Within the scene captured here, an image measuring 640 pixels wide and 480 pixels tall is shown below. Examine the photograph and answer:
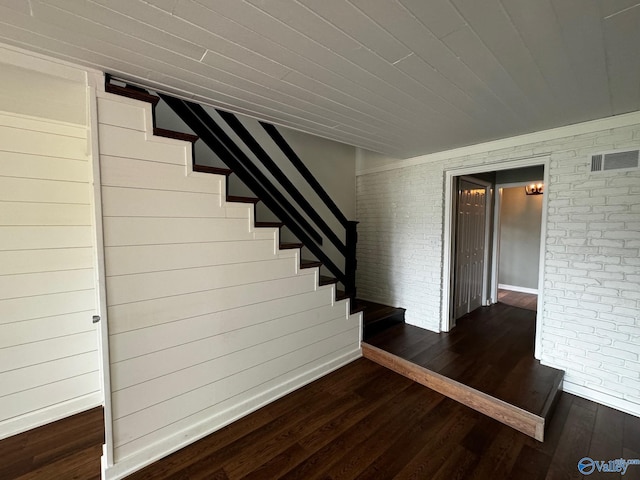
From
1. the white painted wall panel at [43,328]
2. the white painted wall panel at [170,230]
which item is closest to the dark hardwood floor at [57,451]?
the white painted wall panel at [43,328]

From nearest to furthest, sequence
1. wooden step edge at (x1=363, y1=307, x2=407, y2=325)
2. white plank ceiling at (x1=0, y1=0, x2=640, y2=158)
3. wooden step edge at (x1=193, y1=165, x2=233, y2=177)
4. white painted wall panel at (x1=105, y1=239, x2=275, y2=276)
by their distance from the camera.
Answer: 1. white plank ceiling at (x1=0, y1=0, x2=640, y2=158)
2. white painted wall panel at (x1=105, y1=239, x2=275, y2=276)
3. wooden step edge at (x1=193, y1=165, x2=233, y2=177)
4. wooden step edge at (x1=363, y1=307, x2=407, y2=325)

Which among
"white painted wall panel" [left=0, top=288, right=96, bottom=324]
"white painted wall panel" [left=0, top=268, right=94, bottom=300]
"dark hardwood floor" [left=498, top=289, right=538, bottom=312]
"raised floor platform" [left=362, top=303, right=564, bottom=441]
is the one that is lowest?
"dark hardwood floor" [left=498, top=289, right=538, bottom=312]

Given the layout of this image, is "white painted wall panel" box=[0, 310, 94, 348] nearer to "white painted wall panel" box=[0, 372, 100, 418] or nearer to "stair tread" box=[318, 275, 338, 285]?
"white painted wall panel" box=[0, 372, 100, 418]

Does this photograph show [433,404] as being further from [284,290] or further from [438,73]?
[438,73]

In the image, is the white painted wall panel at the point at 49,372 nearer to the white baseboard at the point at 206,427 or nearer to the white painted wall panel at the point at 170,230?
the white baseboard at the point at 206,427

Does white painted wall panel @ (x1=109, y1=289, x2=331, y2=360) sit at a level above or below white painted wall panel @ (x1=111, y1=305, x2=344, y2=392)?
above

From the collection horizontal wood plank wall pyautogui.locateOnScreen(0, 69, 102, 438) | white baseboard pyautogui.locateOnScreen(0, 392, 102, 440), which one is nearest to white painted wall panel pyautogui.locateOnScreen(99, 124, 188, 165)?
horizontal wood plank wall pyautogui.locateOnScreen(0, 69, 102, 438)

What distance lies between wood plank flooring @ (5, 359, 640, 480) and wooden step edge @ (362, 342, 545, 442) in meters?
0.07

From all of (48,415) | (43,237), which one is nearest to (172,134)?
(43,237)

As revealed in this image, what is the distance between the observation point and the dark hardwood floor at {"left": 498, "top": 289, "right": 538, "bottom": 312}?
466 centimetres

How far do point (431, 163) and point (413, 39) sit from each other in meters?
2.38

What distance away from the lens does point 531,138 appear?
2.60 metres

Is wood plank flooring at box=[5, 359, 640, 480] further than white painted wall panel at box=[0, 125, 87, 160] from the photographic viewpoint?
No

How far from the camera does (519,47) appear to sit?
4.31 ft
